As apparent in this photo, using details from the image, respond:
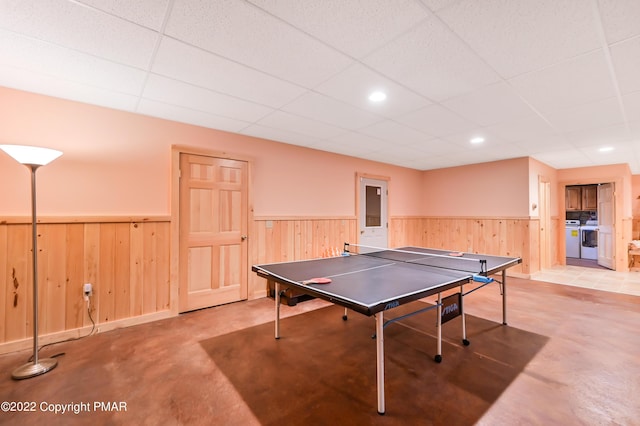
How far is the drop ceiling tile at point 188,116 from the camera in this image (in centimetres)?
289

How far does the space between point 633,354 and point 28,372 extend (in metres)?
4.91

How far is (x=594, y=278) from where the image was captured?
5172 mm

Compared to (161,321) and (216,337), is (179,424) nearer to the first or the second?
(216,337)

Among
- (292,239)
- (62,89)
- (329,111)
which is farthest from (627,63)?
(62,89)

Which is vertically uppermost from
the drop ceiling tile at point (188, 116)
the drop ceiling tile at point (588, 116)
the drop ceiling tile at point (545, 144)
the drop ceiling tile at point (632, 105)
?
the drop ceiling tile at point (188, 116)

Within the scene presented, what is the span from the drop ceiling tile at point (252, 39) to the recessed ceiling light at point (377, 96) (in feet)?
1.82

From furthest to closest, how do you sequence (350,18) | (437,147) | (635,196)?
(635,196)
(437,147)
(350,18)

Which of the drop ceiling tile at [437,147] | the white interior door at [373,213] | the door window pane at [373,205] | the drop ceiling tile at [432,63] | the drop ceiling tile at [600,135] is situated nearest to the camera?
the drop ceiling tile at [432,63]

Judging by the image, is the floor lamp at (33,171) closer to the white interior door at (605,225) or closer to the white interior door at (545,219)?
the white interior door at (545,219)

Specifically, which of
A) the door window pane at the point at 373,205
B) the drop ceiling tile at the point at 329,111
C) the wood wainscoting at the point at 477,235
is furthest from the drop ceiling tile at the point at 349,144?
the wood wainscoting at the point at 477,235

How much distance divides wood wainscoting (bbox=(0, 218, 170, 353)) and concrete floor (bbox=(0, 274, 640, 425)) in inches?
7.9

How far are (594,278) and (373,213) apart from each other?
423 centimetres

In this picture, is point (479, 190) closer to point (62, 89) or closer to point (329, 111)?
point (329, 111)

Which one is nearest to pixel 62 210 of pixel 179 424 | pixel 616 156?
pixel 179 424
